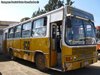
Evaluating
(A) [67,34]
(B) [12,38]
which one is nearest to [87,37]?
(A) [67,34]

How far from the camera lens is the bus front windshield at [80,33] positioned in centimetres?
916

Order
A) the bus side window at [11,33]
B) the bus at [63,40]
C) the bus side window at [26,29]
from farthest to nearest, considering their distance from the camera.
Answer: the bus side window at [11,33] < the bus side window at [26,29] < the bus at [63,40]

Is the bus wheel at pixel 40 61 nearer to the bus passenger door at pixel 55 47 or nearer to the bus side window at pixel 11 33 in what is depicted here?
the bus passenger door at pixel 55 47

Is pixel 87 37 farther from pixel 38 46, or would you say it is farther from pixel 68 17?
pixel 38 46

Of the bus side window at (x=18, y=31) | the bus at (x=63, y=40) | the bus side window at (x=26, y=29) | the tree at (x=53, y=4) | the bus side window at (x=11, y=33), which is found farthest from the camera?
the tree at (x=53, y=4)

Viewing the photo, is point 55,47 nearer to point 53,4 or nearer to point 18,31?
point 18,31

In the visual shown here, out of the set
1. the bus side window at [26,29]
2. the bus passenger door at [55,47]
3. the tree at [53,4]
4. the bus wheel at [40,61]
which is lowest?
the bus wheel at [40,61]

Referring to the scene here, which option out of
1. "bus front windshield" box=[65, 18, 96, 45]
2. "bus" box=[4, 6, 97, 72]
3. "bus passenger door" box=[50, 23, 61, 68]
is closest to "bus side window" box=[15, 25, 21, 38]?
"bus" box=[4, 6, 97, 72]

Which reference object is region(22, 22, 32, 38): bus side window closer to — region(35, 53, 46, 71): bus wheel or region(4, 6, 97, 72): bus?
region(4, 6, 97, 72): bus

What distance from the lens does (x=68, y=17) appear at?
9.17 metres

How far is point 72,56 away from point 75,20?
1743 millimetres

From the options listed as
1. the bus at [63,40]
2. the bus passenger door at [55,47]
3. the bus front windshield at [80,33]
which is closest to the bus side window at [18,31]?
the bus at [63,40]

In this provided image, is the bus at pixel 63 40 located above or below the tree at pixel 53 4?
below

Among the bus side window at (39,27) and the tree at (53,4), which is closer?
the bus side window at (39,27)
